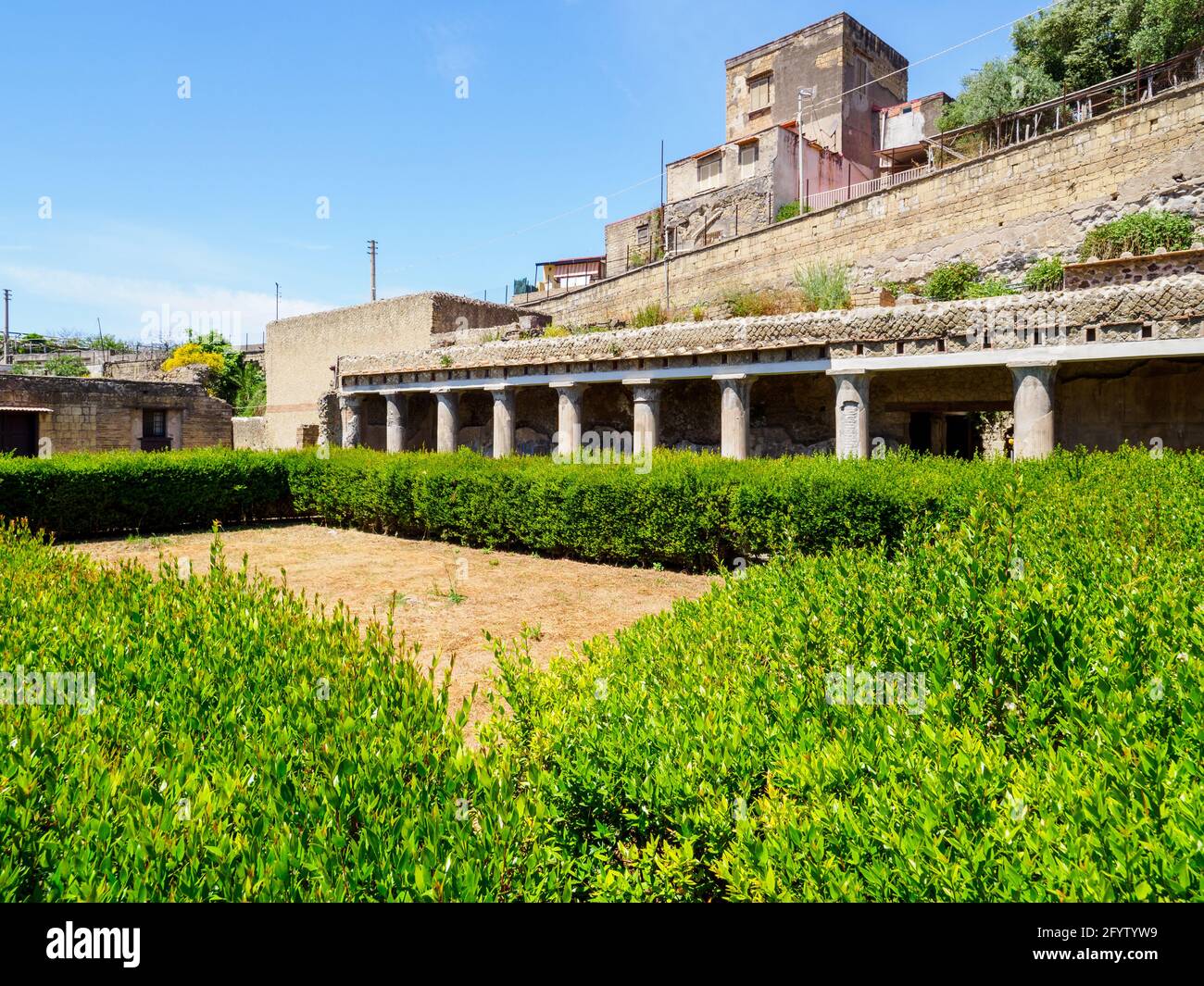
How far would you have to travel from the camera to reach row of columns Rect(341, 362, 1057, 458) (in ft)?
39.6

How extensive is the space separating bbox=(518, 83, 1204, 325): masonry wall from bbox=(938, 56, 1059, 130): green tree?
21.6 feet

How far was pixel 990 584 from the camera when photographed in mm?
3359

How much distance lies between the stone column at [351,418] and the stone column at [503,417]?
5862 millimetres

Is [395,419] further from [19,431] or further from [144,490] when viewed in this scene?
[19,431]

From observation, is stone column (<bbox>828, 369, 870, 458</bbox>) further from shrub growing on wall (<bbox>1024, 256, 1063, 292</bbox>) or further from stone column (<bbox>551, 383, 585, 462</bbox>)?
shrub growing on wall (<bbox>1024, 256, 1063, 292</bbox>)

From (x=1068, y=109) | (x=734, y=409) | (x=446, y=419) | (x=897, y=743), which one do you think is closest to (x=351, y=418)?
(x=446, y=419)

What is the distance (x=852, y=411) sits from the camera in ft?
44.9

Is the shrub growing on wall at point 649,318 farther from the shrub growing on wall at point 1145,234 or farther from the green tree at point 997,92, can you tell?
the green tree at point 997,92

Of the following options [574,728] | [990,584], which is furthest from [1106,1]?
[574,728]

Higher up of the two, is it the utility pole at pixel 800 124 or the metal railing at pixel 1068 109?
the utility pole at pixel 800 124

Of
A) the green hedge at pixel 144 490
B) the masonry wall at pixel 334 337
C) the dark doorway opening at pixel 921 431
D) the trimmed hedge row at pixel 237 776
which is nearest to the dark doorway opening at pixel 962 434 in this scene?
the dark doorway opening at pixel 921 431

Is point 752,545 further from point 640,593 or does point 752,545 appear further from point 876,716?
point 876,716

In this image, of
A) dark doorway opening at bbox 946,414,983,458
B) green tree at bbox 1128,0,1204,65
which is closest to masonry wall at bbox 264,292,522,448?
dark doorway opening at bbox 946,414,983,458

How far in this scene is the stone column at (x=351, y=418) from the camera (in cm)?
2292
